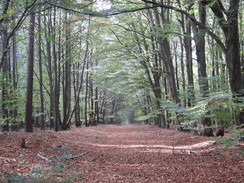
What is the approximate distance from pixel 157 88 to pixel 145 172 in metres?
13.4

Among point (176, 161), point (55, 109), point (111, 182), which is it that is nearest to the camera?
point (111, 182)

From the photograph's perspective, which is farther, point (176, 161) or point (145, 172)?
point (176, 161)

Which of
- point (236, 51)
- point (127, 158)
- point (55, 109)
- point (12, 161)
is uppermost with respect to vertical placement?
point (236, 51)

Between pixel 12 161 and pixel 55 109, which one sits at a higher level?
pixel 55 109

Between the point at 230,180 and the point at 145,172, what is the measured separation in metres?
2.15

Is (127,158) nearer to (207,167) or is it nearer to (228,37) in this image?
(207,167)

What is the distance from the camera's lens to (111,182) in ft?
16.8

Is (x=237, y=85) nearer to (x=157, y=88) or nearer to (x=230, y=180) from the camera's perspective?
(x=230, y=180)

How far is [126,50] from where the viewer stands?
58.2 ft

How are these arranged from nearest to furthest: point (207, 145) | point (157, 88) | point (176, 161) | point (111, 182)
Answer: point (111, 182)
point (176, 161)
point (207, 145)
point (157, 88)

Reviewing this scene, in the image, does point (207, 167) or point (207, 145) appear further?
point (207, 145)

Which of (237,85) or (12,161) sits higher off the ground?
(237,85)

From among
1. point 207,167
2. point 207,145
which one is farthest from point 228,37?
point 207,145

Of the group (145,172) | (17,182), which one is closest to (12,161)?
(17,182)
